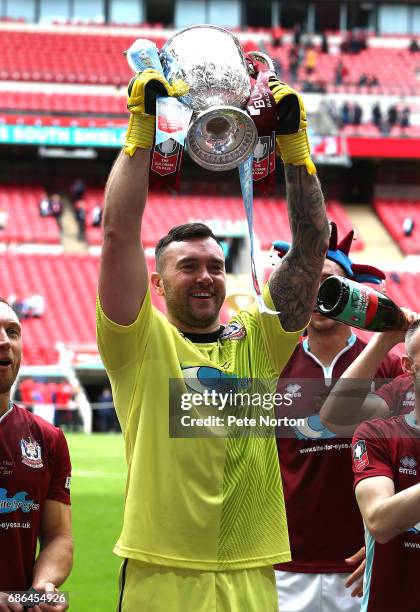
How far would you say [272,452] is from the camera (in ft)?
10.2

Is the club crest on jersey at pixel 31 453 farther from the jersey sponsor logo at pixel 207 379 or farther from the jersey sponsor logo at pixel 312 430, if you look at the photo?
the jersey sponsor logo at pixel 312 430

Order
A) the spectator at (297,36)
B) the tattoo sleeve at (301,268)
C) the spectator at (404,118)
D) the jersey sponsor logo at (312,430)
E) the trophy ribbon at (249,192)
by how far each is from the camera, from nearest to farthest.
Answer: the trophy ribbon at (249,192) → the tattoo sleeve at (301,268) → the jersey sponsor logo at (312,430) → the spectator at (404,118) → the spectator at (297,36)

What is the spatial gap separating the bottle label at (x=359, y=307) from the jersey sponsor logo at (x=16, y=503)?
3.58ft

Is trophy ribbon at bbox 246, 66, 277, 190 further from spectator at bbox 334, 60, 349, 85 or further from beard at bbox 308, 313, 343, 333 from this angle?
spectator at bbox 334, 60, 349, 85

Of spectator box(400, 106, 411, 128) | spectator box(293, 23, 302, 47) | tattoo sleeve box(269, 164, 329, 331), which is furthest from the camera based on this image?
spectator box(293, 23, 302, 47)

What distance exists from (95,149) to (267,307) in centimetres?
2825

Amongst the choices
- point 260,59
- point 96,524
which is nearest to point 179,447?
point 260,59

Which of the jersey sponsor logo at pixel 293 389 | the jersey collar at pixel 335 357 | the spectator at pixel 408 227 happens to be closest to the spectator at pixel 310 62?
the spectator at pixel 408 227

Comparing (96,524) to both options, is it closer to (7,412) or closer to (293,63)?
(7,412)

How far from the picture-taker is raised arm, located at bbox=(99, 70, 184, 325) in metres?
2.83

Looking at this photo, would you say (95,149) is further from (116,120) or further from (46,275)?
(46,275)

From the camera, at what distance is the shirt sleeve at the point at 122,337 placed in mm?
2963

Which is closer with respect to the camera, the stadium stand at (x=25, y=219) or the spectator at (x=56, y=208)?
the stadium stand at (x=25, y=219)

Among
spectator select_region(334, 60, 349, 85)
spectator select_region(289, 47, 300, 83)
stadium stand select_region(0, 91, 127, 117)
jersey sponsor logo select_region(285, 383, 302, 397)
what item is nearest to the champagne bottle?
jersey sponsor logo select_region(285, 383, 302, 397)
